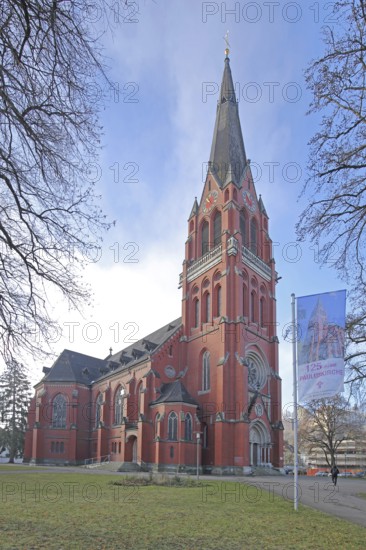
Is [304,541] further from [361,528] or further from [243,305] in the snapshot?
[243,305]

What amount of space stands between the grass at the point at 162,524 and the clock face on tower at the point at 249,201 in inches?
1518

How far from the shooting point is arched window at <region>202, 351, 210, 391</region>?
148 feet

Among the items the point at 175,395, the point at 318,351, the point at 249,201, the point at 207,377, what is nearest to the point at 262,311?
the point at 207,377

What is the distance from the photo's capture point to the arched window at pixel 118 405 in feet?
176

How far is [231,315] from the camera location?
44219mm

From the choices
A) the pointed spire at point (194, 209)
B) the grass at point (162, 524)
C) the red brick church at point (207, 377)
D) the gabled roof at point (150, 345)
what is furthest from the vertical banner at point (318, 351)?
the pointed spire at point (194, 209)

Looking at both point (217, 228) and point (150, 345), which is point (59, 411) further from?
point (217, 228)

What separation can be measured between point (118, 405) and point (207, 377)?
14209 mm

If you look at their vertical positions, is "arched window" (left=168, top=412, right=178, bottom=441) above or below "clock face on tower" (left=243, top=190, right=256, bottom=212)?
below

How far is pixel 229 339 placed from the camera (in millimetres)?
43375

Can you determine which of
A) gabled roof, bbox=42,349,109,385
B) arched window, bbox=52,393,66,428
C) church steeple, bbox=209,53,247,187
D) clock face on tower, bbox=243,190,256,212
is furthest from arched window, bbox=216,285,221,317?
arched window, bbox=52,393,66,428

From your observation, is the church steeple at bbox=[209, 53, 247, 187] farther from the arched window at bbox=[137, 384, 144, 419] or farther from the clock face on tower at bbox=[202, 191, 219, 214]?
the arched window at bbox=[137, 384, 144, 419]

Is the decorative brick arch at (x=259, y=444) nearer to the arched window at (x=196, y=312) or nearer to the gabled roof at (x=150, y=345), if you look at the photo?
the arched window at (x=196, y=312)

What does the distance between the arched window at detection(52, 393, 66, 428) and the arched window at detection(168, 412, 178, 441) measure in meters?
21.1
